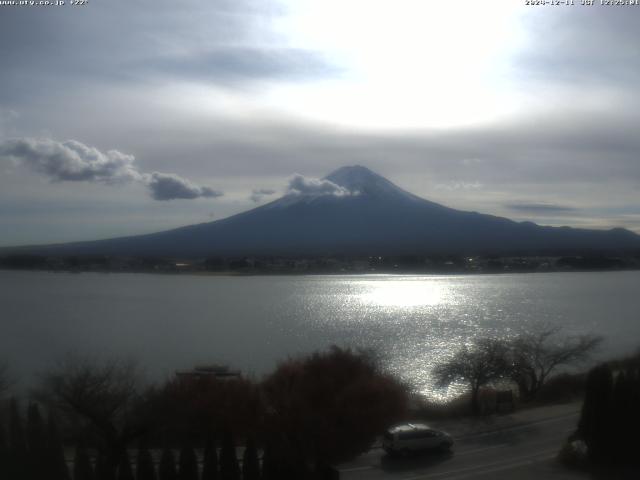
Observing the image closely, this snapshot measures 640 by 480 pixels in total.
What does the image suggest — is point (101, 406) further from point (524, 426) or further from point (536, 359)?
point (536, 359)

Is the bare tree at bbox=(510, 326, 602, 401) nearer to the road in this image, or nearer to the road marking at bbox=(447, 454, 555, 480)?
the road

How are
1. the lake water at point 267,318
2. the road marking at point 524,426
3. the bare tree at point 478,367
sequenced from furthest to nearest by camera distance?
the lake water at point 267,318
the bare tree at point 478,367
the road marking at point 524,426

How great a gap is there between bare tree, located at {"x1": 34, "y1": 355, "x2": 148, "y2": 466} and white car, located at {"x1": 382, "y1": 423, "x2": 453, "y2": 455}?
197cm

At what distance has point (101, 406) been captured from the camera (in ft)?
18.2

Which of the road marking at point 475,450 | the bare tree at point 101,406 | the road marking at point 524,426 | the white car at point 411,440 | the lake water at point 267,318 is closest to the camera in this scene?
the bare tree at point 101,406

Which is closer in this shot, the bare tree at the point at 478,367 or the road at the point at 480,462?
the road at the point at 480,462

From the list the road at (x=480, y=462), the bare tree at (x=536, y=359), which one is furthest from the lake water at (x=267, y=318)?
the road at (x=480, y=462)

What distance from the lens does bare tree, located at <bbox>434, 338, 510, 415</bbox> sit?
856 cm

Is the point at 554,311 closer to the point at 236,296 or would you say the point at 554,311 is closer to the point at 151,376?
the point at 236,296

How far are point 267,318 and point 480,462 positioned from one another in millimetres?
14097

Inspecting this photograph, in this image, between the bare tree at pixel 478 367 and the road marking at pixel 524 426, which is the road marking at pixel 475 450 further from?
the bare tree at pixel 478 367

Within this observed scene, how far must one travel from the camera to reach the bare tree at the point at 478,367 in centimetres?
856

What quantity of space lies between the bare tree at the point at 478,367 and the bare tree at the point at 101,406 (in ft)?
13.8

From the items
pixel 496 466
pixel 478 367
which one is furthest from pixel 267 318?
pixel 496 466
